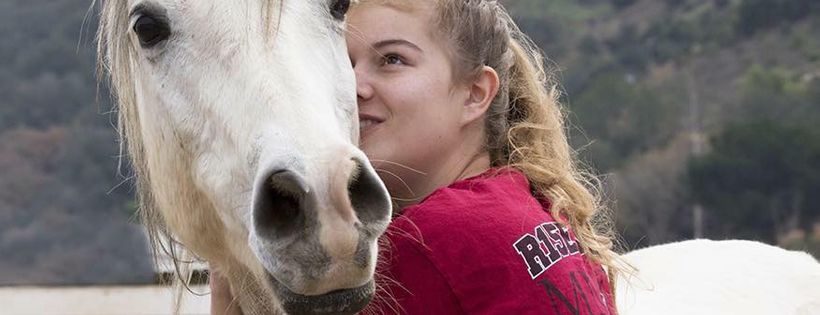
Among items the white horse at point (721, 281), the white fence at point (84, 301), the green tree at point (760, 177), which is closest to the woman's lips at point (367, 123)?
the white horse at point (721, 281)

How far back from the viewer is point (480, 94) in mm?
2803

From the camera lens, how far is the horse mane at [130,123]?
257 cm

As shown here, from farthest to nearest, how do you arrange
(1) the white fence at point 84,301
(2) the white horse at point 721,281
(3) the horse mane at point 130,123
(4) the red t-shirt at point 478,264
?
(1) the white fence at point 84,301, (2) the white horse at point 721,281, (3) the horse mane at point 130,123, (4) the red t-shirt at point 478,264

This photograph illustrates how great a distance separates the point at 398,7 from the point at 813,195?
30.5 m

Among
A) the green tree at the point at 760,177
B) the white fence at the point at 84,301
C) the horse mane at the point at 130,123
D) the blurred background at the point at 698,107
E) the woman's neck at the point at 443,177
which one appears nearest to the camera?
the horse mane at the point at 130,123

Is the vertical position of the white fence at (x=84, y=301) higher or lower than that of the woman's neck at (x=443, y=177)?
lower

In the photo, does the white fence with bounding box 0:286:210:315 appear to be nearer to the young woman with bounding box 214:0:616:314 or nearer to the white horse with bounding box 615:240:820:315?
the white horse with bounding box 615:240:820:315

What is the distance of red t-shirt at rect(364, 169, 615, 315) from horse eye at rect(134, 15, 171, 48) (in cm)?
59

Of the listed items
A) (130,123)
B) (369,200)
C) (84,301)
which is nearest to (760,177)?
(84,301)

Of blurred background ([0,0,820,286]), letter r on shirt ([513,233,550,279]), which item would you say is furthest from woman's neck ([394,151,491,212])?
blurred background ([0,0,820,286])

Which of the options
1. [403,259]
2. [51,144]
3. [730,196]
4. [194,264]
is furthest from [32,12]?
[730,196]

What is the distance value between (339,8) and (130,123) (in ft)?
1.88

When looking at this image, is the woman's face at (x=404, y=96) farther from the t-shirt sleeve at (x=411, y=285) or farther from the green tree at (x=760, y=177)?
the green tree at (x=760, y=177)

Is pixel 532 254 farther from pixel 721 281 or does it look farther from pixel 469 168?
pixel 721 281
